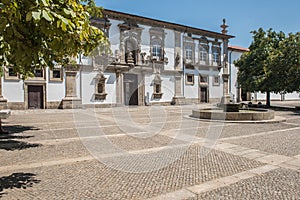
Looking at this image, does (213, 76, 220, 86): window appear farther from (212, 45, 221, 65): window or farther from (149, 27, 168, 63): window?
(149, 27, 168, 63): window

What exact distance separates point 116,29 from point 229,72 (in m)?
18.7

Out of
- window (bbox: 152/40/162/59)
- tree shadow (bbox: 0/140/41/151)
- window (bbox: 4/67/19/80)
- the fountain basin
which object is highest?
window (bbox: 152/40/162/59)

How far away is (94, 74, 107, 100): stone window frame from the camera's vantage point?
23.2 m

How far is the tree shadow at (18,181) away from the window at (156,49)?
2377 centimetres

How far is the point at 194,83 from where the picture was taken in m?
30.7

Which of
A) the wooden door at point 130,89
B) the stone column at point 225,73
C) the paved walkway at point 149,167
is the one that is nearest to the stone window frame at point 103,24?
the wooden door at point 130,89

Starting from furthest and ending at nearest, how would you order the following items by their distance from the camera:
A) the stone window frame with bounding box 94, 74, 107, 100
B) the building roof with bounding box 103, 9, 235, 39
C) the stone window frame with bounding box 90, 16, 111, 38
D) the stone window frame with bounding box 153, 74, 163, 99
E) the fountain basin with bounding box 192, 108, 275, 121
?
1. the stone window frame with bounding box 153, 74, 163, 99
2. the building roof with bounding box 103, 9, 235, 39
3. the stone window frame with bounding box 94, 74, 107, 100
4. the stone window frame with bounding box 90, 16, 111, 38
5. the fountain basin with bounding box 192, 108, 275, 121

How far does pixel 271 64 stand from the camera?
2083cm

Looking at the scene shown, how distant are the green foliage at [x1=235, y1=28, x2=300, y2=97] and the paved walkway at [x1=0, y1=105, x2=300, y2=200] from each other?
13252 millimetres

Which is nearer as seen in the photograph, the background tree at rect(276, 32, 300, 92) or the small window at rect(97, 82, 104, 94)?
the background tree at rect(276, 32, 300, 92)

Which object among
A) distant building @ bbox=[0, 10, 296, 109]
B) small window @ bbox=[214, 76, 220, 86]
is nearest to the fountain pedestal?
distant building @ bbox=[0, 10, 296, 109]

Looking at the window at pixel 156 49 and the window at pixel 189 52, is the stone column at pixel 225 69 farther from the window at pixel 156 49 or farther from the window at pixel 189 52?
the window at pixel 156 49

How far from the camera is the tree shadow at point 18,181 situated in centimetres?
388

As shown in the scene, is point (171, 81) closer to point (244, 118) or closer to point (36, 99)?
point (36, 99)
